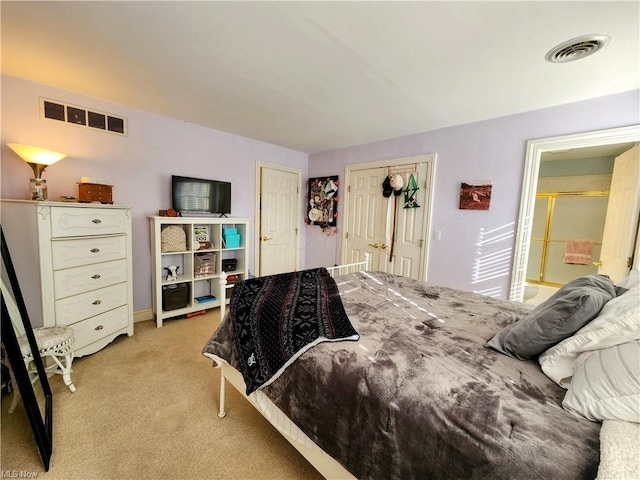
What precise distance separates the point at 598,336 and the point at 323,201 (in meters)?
3.61

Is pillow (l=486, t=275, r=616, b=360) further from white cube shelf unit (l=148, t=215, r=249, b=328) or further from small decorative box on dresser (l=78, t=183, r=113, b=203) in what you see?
Answer: small decorative box on dresser (l=78, t=183, r=113, b=203)

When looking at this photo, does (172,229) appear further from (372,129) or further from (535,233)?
(535,233)

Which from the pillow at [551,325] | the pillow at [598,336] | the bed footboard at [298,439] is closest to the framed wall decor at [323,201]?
the bed footboard at [298,439]

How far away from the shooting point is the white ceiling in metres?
1.36

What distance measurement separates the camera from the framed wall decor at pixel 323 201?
409 cm

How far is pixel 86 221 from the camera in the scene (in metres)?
2.10

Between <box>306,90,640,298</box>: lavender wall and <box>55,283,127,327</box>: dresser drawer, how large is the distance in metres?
3.38

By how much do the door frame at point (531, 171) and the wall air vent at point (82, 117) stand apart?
417cm

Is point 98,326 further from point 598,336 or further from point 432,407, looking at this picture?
point 598,336

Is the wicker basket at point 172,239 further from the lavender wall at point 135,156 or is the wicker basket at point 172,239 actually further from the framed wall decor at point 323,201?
the framed wall decor at point 323,201

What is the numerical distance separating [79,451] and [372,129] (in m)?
3.65

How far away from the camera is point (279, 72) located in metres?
1.93

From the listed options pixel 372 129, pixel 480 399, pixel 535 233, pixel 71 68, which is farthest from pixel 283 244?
pixel 535 233

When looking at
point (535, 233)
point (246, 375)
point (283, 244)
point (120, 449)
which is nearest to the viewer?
point (246, 375)
